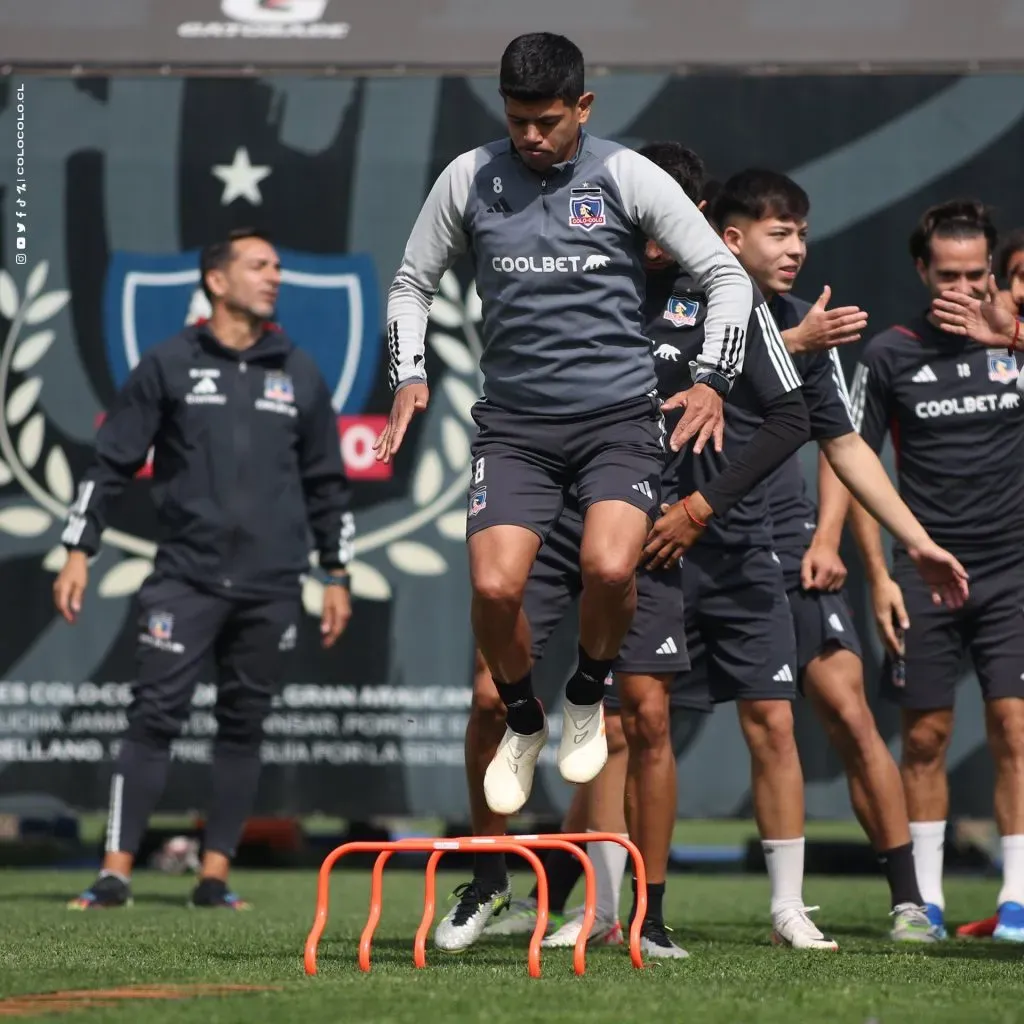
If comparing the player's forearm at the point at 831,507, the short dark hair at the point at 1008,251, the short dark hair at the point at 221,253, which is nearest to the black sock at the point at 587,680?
the player's forearm at the point at 831,507

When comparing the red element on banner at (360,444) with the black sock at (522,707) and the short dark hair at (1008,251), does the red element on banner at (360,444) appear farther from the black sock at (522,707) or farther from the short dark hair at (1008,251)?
the black sock at (522,707)

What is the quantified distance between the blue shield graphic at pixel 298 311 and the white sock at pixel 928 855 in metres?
3.75

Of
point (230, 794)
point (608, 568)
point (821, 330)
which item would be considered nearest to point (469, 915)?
point (608, 568)

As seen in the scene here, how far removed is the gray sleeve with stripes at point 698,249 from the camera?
4535mm

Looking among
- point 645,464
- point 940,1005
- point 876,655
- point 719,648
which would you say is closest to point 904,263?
point 876,655

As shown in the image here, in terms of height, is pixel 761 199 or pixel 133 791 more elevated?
pixel 761 199

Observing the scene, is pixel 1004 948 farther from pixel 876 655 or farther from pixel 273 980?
pixel 876 655

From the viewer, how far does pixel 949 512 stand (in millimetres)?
6027

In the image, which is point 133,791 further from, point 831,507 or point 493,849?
point 493,849

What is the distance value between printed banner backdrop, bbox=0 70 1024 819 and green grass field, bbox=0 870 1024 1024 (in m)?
1.92

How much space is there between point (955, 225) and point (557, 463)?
2.13 meters

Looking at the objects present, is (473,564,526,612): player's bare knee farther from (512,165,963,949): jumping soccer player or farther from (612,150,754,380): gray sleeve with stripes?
(512,165,963,949): jumping soccer player

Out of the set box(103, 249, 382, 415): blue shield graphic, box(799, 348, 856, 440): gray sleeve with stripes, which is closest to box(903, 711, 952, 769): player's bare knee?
box(799, 348, 856, 440): gray sleeve with stripes

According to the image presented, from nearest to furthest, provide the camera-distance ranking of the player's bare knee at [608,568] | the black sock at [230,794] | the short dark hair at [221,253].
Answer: the player's bare knee at [608,568], the black sock at [230,794], the short dark hair at [221,253]
